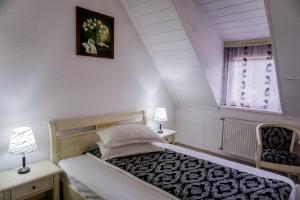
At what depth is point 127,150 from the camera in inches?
88.2

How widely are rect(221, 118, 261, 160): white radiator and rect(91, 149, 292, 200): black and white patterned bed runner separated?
1.49 meters

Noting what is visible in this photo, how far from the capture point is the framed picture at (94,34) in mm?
2361

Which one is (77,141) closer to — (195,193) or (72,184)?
(72,184)

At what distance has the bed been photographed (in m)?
1.56

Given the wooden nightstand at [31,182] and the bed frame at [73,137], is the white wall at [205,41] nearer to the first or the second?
the bed frame at [73,137]

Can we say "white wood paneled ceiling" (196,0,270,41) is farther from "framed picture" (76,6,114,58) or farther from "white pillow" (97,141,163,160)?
"white pillow" (97,141,163,160)

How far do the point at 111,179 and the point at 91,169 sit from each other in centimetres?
29

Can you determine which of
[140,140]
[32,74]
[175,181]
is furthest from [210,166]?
[32,74]

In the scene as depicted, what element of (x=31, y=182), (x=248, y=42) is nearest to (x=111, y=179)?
(x=31, y=182)

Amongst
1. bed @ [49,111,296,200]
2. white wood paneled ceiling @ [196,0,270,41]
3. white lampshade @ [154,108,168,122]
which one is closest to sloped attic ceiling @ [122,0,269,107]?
white wood paneled ceiling @ [196,0,270,41]

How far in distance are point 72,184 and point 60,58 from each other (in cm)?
129

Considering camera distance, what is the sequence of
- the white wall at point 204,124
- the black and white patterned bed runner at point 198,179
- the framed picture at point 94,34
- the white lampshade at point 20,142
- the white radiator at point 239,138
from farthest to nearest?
the white wall at point 204,124 → the white radiator at point 239,138 → the framed picture at point 94,34 → the white lampshade at point 20,142 → the black and white patterned bed runner at point 198,179

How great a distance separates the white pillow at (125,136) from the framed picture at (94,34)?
967 mm

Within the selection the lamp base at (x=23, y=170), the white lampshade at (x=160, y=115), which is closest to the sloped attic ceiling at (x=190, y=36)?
the white lampshade at (x=160, y=115)
